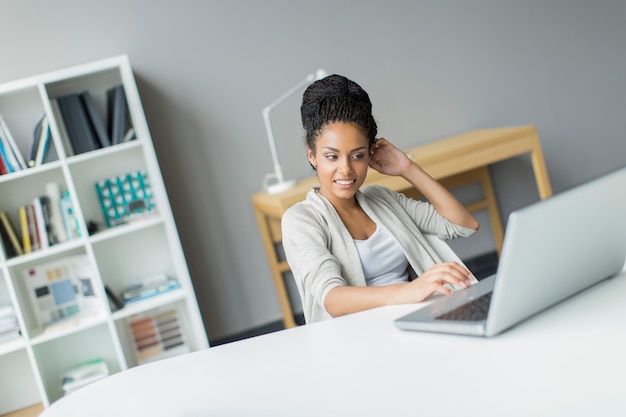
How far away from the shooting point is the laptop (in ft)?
2.94

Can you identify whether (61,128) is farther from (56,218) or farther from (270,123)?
(270,123)

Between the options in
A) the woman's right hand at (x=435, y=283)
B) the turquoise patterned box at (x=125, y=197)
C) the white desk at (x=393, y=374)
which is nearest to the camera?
the white desk at (x=393, y=374)

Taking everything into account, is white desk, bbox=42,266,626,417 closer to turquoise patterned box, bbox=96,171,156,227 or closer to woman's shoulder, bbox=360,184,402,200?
woman's shoulder, bbox=360,184,402,200

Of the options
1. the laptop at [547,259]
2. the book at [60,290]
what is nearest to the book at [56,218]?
the book at [60,290]

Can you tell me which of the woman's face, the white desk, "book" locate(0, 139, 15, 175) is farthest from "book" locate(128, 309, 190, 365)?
the white desk

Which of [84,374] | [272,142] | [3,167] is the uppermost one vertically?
[3,167]

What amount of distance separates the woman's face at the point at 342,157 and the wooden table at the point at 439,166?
4.04 feet

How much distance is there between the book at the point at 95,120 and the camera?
3078 millimetres

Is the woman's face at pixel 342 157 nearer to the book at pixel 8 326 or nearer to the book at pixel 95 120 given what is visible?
the book at pixel 95 120

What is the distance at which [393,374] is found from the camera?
0.94 meters

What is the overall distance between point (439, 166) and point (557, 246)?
2.25 m

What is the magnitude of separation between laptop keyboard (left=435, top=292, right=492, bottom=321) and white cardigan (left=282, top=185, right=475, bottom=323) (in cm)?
43

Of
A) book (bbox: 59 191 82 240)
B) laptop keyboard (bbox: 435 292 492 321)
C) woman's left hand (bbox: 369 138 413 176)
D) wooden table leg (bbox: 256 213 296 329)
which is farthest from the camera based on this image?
wooden table leg (bbox: 256 213 296 329)

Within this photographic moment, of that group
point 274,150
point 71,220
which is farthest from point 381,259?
point 71,220
